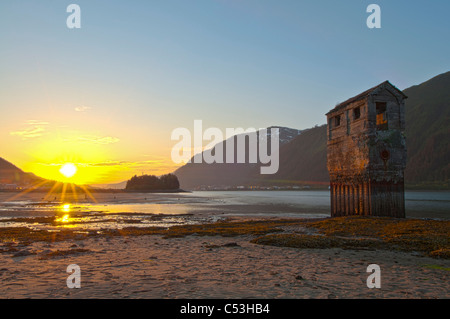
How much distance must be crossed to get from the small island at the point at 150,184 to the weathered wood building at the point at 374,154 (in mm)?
156989

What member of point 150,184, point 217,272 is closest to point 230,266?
point 217,272

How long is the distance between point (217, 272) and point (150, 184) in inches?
7056

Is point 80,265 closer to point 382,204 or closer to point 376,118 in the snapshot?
point 382,204

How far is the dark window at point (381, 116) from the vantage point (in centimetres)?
3054

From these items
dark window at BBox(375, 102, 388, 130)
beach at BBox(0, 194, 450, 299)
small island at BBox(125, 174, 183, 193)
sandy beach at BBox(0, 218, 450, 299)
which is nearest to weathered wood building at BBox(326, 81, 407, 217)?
dark window at BBox(375, 102, 388, 130)

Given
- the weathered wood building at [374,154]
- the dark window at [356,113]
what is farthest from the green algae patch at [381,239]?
the dark window at [356,113]

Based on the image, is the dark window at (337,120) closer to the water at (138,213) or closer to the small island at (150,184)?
the water at (138,213)

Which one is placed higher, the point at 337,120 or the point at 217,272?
the point at 337,120

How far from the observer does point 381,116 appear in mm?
31766

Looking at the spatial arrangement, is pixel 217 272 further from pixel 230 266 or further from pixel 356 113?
pixel 356 113

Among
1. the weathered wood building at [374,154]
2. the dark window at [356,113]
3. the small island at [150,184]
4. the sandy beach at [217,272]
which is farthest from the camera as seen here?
the small island at [150,184]

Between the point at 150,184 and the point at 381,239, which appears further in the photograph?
the point at 150,184

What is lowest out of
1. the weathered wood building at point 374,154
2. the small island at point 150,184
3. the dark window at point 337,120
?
the small island at point 150,184
